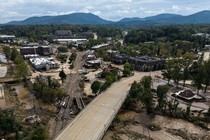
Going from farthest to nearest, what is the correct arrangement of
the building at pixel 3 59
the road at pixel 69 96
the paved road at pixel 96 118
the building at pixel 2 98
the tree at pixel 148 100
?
1. the building at pixel 3 59
2. the building at pixel 2 98
3. the tree at pixel 148 100
4. the road at pixel 69 96
5. the paved road at pixel 96 118

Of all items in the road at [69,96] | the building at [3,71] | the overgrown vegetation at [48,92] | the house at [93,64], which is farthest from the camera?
the house at [93,64]

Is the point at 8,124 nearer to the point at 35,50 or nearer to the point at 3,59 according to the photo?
the point at 3,59

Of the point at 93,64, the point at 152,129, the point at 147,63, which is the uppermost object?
the point at 147,63

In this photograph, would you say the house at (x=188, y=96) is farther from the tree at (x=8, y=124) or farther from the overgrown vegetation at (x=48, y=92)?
the tree at (x=8, y=124)

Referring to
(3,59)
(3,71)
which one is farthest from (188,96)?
(3,59)

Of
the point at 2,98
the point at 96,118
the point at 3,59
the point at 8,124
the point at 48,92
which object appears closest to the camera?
the point at 8,124

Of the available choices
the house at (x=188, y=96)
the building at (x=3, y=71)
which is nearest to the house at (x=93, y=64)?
the building at (x=3, y=71)

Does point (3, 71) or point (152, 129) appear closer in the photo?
point (152, 129)

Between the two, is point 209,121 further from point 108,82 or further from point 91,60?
point 91,60

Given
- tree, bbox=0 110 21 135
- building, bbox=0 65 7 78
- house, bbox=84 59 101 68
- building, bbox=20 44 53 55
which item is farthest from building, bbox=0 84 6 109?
building, bbox=20 44 53 55

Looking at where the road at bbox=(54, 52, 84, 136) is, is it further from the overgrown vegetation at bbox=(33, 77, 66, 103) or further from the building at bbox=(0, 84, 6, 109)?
the building at bbox=(0, 84, 6, 109)
